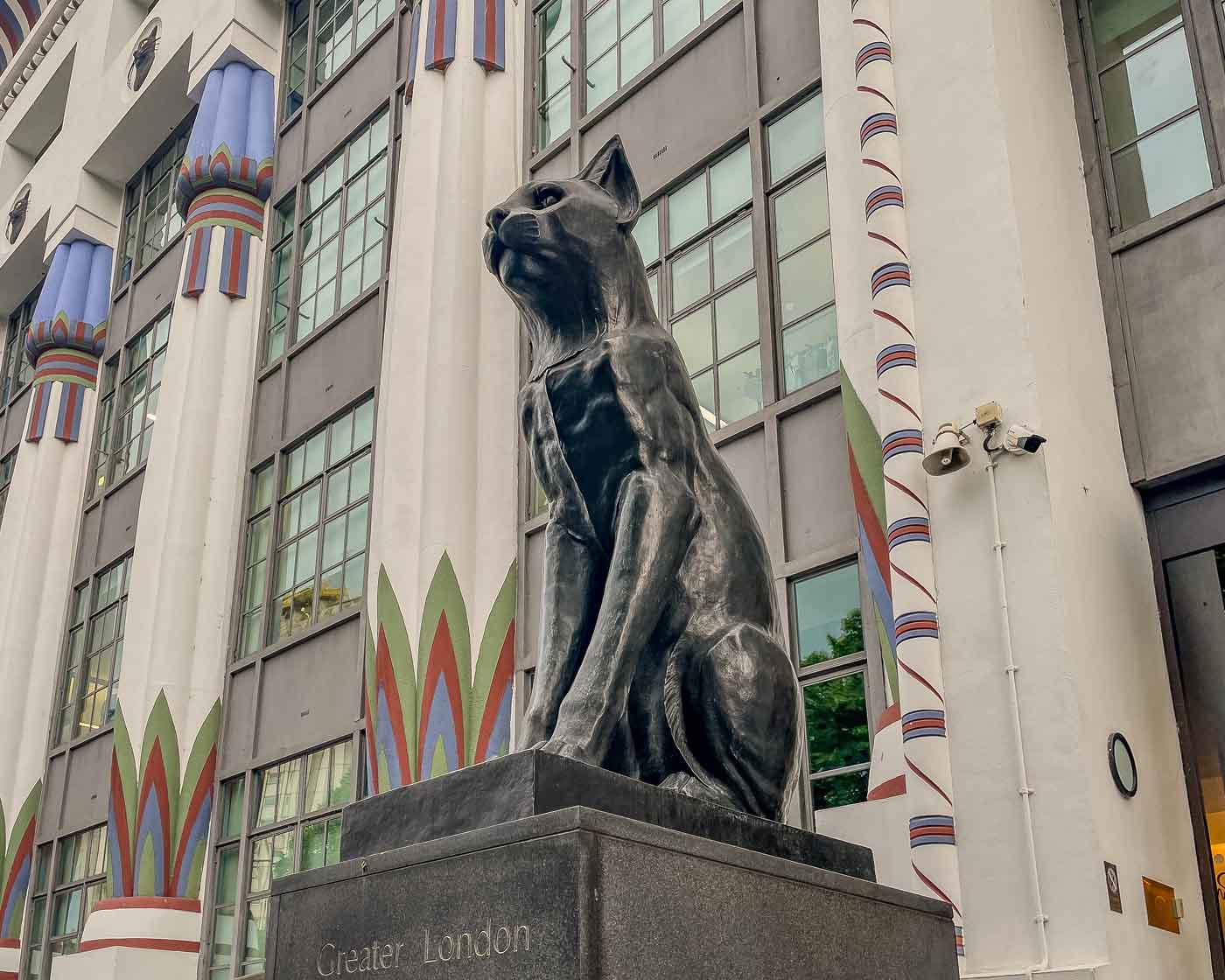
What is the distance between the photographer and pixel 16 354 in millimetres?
30547

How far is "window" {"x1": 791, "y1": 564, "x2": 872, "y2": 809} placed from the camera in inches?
387

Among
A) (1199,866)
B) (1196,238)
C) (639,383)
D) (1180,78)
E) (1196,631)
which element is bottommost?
(1199,866)

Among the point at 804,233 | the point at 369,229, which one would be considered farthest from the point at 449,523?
the point at 369,229

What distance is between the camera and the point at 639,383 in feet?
13.6

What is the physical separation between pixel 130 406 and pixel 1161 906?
20.7 meters

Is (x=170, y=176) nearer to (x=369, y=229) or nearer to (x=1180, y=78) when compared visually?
(x=369, y=229)

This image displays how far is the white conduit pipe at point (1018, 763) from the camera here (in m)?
7.25

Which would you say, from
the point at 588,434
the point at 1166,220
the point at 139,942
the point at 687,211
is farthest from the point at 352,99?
the point at 588,434

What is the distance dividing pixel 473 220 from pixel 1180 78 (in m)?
7.71

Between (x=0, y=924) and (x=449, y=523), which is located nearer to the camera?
(x=449, y=523)

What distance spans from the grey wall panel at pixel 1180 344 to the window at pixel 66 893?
54.1 feet

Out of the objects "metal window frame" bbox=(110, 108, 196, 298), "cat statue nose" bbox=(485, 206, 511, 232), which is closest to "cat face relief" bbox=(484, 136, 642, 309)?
"cat statue nose" bbox=(485, 206, 511, 232)

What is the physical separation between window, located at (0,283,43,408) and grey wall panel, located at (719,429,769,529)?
2260 cm

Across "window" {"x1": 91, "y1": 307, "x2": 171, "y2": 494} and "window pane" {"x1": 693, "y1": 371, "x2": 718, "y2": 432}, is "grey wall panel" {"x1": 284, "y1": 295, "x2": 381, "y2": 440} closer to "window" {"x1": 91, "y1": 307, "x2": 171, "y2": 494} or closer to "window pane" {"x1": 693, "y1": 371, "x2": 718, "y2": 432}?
"window" {"x1": 91, "y1": 307, "x2": 171, "y2": 494}
